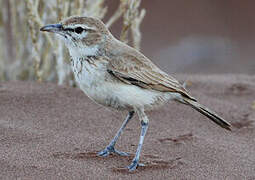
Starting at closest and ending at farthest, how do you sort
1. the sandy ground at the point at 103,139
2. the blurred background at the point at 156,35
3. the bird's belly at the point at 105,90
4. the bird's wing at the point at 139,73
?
the sandy ground at the point at 103,139
the bird's belly at the point at 105,90
the bird's wing at the point at 139,73
the blurred background at the point at 156,35

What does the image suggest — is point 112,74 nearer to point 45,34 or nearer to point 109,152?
point 109,152

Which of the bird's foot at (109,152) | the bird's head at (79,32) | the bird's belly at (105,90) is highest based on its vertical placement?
the bird's head at (79,32)

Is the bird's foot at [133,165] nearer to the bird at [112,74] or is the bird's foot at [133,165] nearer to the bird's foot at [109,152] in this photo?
the bird at [112,74]

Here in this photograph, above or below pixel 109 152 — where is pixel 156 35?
above

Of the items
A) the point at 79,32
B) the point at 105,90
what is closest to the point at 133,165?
the point at 105,90

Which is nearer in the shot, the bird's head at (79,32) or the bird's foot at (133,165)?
the bird's foot at (133,165)

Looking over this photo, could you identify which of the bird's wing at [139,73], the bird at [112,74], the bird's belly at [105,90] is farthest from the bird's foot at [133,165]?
the bird's wing at [139,73]

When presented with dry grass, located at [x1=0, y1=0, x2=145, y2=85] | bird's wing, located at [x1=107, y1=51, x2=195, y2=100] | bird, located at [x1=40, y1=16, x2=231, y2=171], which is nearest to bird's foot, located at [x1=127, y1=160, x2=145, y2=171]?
bird, located at [x1=40, y1=16, x2=231, y2=171]
